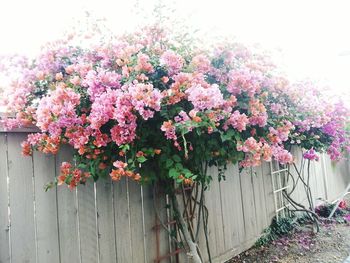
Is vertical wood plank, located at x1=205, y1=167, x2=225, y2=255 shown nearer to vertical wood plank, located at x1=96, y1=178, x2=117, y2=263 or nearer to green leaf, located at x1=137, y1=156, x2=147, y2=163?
vertical wood plank, located at x1=96, y1=178, x2=117, y2=263

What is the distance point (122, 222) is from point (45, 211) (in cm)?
64

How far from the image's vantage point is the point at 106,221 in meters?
2.27

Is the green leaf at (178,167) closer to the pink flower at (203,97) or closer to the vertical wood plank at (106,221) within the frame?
A: the pink flower at (203,97)

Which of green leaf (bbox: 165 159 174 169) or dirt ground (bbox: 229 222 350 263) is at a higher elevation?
green leaf (bbox: 165 159 174 169)

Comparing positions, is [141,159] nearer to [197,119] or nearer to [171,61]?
[197,119]

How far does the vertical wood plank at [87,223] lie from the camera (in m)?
2.12

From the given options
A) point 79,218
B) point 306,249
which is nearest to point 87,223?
point 79,218

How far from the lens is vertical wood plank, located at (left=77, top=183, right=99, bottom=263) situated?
212 cm

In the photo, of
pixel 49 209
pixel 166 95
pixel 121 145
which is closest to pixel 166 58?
pixel 166 95

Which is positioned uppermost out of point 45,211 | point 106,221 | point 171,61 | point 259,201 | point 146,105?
point 171,61

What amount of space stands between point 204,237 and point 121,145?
1801 mm

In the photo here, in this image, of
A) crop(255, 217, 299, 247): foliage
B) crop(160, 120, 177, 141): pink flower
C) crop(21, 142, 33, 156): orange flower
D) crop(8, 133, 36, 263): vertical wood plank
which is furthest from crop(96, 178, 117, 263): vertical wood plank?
crop(255, 217, 299, 247): foliage

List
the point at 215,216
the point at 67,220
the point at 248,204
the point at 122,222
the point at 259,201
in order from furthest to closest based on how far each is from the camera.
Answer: the point at 259,201 → the point at 248,204 → the point at 215,216 → the point at 122,222 → the point at 67,220

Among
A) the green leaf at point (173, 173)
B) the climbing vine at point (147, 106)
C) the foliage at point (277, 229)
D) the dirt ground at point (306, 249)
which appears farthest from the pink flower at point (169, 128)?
the foliage at point (277, 229)
